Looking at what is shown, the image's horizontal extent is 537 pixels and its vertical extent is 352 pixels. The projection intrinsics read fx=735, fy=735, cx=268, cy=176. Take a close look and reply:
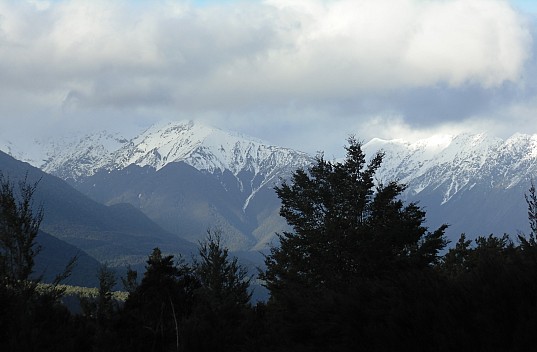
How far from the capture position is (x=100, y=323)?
994 inches

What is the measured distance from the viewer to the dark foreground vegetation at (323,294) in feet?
40.8

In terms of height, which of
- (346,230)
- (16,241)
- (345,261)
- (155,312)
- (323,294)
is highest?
(346,230)

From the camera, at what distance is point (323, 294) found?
16547 millimetres

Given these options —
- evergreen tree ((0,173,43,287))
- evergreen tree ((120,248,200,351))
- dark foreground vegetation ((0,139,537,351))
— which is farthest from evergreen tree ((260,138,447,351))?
evergreen tree ((0,173,43,287))

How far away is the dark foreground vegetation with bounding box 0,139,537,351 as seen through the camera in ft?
40.8

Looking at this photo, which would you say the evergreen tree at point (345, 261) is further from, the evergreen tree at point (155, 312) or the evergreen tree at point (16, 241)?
the evergreen tree at point (16, 241)

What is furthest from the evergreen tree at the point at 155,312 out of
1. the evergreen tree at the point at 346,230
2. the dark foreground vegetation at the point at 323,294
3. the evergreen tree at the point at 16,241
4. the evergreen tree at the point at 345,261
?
the evergreen tree at the point at 346,230

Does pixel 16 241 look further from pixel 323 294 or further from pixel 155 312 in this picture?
pixel 323 294

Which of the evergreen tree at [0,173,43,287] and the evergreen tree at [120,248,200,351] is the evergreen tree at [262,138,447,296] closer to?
the evergreen tree at [120,248,200,351]

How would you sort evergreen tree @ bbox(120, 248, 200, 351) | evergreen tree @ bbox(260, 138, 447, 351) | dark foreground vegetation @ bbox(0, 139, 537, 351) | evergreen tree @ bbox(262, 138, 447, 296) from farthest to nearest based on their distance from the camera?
evergreen tree @ bbox(262, 138, 447, 296)
evergreen tree @ bbox(120, 248, 200, 351)
evergreen tree @ bbox(260, 138, 447, 351)
dark foreground vegetation @ bbox(0, 139, 537, 351)

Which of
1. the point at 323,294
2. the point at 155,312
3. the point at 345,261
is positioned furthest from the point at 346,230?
the point at 323,294

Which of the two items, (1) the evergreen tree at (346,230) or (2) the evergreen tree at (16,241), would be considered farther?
(1) the evergreen tree at (346,230)

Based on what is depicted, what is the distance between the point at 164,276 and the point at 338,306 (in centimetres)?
910

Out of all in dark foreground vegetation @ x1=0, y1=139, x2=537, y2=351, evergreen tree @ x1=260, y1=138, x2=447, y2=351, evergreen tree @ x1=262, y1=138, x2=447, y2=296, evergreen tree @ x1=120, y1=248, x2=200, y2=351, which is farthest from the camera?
evergreen tree @ x1=262, y1=138, x2=447, y2=296
